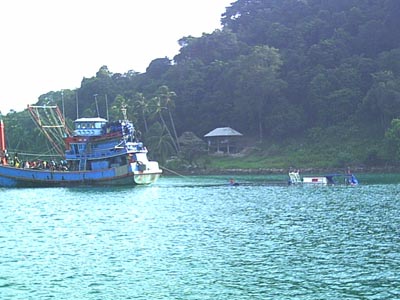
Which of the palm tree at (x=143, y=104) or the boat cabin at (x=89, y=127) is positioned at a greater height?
the palm tree at (x=143, y=104)

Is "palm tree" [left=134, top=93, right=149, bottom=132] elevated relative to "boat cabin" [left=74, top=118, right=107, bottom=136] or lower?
elevated

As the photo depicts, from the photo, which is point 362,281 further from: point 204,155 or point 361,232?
point 204,155

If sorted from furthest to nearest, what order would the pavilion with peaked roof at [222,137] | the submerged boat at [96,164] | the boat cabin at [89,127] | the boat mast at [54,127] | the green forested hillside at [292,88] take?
the pavilion with peaked roof at [222,137], the green forested hillside at [292,88], the boat mast at [54,127], the boat cabin at [89,127], the submerged boat at [96,164]

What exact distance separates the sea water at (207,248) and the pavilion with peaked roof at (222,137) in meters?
59.0

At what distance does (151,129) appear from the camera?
124m

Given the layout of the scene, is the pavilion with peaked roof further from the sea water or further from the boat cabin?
the sea water

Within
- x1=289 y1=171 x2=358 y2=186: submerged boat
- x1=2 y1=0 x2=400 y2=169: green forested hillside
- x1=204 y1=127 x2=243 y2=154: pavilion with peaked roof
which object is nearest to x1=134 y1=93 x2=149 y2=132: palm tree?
x1=2 y1=0 x2=400 y2=169: green forested hillside

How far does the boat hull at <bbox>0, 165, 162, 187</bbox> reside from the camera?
82688 millimetres

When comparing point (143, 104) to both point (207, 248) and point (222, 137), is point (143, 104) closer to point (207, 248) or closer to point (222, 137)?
point (222, 137)

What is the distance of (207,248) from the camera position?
35.1 meters

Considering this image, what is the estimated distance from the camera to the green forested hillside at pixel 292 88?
107125 mm

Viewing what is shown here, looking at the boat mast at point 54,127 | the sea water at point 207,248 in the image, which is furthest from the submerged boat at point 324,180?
the boat mast at point 54,127

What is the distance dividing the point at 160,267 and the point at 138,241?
805cm

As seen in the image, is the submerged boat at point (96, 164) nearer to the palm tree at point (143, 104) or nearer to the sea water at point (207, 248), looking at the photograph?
the sea water at point (207, 248)
